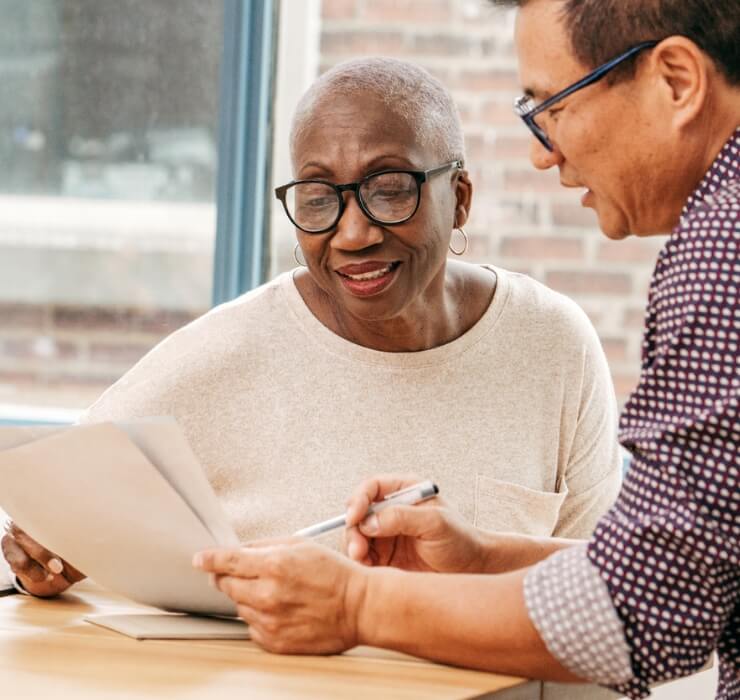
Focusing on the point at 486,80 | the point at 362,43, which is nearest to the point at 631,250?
the point at 486,80

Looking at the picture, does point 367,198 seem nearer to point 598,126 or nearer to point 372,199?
point 372,199

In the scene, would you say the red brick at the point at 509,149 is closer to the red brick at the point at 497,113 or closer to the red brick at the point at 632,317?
the red brick at the point at 497,113

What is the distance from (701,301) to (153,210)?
2039 mm

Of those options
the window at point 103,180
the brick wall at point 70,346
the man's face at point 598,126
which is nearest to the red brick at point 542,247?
the window at point 103,180

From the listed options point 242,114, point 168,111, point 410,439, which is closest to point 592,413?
point 410,439

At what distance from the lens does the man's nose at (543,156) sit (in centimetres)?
136

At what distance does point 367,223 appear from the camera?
1.73 metres

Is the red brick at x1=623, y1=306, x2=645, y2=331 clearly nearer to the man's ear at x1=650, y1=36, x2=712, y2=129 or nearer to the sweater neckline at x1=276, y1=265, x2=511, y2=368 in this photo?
the sweater neckline at x1=276, y1=265, x2=511, y2=368

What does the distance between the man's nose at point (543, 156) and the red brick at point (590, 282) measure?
131 centimetres

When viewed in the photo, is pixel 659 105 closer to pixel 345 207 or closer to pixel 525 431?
pixel 345 207

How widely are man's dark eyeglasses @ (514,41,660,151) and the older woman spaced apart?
1.35 ft

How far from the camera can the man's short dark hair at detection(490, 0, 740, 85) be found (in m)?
1.16

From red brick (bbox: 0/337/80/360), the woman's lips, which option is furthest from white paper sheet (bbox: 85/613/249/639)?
red brick (bbox: 0/337/80/360)

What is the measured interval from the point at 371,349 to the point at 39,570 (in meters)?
0.59
